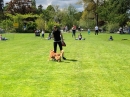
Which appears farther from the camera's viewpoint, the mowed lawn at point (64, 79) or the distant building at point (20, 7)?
the distant building at point (20, 7)

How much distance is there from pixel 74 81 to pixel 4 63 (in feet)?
18.7

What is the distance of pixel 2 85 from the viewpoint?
32.1ft

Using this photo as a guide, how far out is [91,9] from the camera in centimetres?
9200

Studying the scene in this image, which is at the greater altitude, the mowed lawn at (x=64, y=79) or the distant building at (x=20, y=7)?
the distant building at (x=20, y=7)

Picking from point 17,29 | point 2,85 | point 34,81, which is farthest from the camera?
point 17,29

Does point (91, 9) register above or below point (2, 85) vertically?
above

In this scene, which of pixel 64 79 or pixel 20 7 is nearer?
pixel 64 79

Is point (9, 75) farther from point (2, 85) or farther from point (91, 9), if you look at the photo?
point (91, 9)

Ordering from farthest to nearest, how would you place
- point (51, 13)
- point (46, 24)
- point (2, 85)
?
1. point (51, 13)
2. point (46, 24)
3. point (2, 85)

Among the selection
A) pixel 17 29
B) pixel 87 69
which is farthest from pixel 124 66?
pixel 17 29

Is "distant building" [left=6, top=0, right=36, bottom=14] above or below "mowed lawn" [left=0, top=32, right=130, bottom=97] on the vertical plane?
above

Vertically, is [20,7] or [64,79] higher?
[20,7]

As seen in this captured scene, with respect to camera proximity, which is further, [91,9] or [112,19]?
[91,9]

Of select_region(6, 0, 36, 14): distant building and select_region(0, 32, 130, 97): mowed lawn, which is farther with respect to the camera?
select_region(6, 0, 36, 14): distant building
